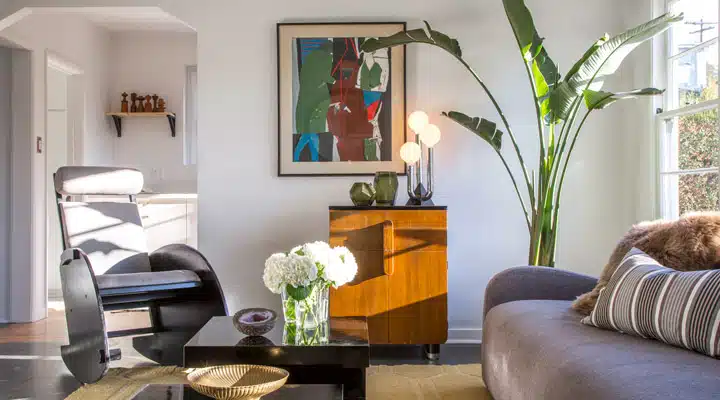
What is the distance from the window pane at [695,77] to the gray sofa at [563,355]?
1226 mm

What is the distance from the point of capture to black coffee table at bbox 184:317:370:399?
77.1 inches

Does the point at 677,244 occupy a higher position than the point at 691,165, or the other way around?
the point at 691,165

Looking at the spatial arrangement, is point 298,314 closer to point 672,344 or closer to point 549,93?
point 672,344

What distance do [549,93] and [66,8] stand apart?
2993mm

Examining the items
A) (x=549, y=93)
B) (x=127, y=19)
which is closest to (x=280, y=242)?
(x=549, y=93)

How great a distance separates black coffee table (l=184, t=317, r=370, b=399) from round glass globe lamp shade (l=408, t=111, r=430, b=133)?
1.88 metres

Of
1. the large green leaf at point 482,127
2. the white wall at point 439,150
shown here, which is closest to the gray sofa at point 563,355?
the large green leaf at point 482,127

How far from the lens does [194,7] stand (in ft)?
12.9

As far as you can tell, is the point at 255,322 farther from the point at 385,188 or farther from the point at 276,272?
the point at 385,188

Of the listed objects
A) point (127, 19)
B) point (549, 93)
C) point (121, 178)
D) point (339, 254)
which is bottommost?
point (339, 254)

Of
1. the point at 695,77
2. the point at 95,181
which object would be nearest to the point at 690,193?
the point at 695,77

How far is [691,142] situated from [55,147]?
489 centimetres

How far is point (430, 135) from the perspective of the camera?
3.65 meters

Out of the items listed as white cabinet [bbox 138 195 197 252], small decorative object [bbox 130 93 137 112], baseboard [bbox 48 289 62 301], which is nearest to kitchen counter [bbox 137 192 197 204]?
white cabinet [bbox 138 195 197 252]
